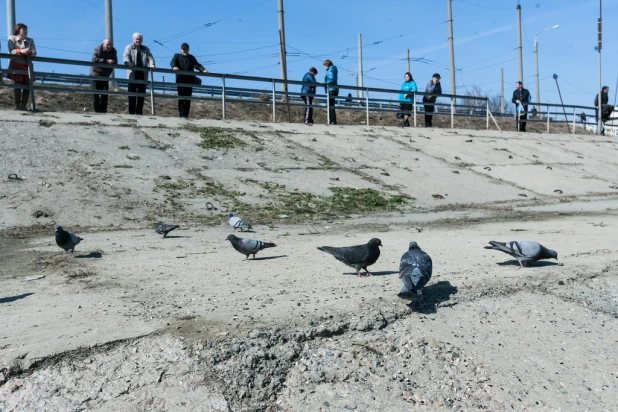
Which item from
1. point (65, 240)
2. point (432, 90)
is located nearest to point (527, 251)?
point (65, 240)

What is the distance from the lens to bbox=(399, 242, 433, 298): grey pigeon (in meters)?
4.84

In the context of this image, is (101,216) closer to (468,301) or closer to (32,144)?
(32,144)

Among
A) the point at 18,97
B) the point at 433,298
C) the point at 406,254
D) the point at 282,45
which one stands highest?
the point at 282,45

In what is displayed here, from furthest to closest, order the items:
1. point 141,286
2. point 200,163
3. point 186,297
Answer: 1. point 200,163
2. point 141,286
3. point 186,297

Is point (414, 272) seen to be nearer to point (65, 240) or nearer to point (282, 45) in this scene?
point (65, 240)

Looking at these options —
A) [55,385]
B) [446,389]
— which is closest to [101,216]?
[55,385]

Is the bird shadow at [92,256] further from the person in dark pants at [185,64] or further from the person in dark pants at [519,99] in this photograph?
the person in dark pants at [519,99]

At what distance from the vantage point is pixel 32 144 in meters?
11.7

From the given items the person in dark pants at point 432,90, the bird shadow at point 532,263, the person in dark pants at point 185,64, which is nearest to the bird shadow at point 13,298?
the bird shadow at point 532,263

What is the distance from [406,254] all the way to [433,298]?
0.44m

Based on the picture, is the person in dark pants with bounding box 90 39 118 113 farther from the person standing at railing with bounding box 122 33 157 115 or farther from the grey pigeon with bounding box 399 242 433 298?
the grey pigeon with bounding box 399 242 433 298

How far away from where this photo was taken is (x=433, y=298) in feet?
17.1

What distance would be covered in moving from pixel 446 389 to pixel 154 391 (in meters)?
1.87

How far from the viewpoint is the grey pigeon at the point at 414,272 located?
484cm
